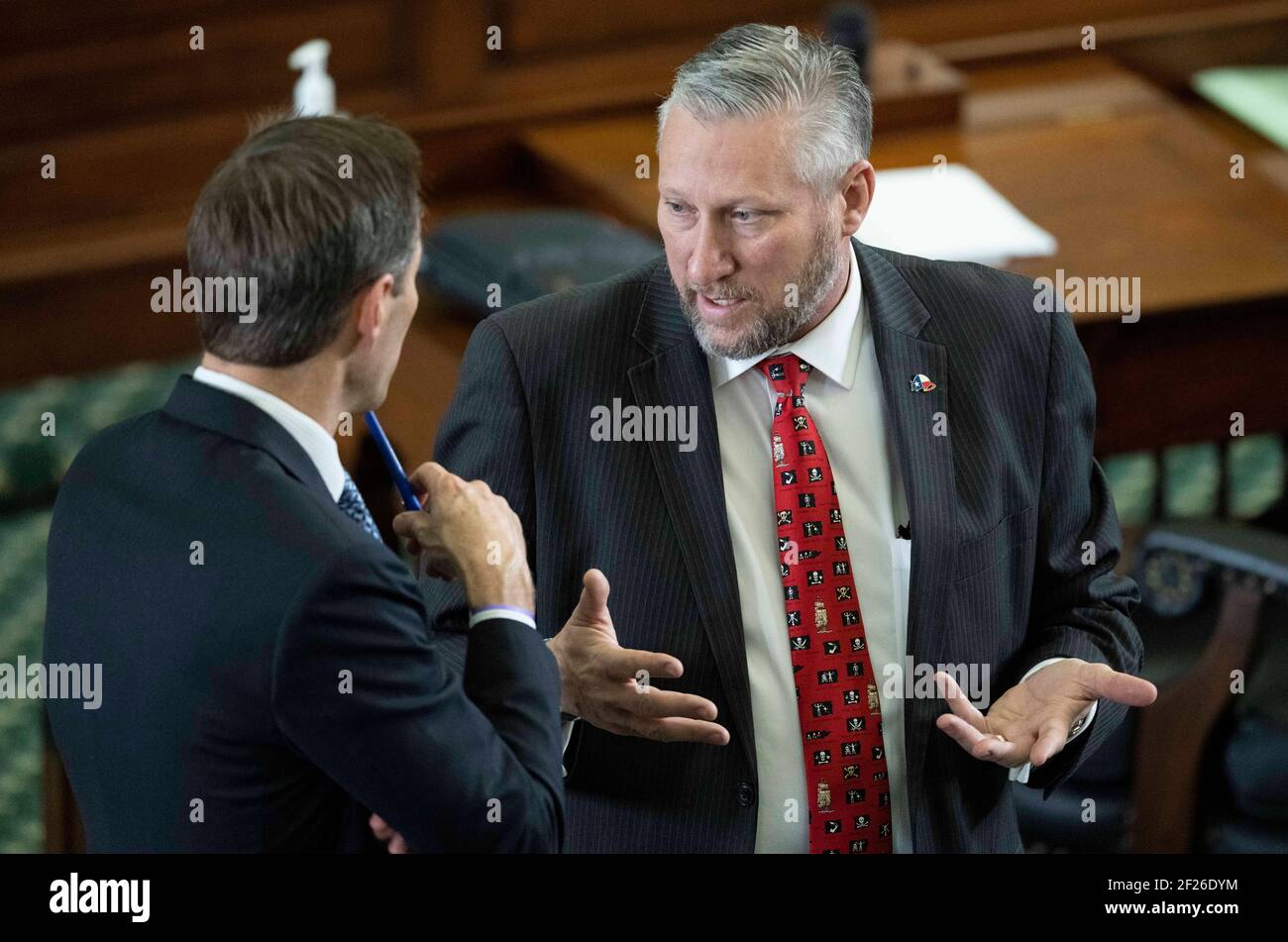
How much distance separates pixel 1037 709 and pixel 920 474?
28 centimetres

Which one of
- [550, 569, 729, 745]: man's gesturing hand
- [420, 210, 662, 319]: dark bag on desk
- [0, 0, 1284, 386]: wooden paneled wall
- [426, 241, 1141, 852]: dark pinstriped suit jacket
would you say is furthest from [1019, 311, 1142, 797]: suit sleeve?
[0, 0, 1284, 386]: wooden paneled wall

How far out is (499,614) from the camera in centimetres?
187

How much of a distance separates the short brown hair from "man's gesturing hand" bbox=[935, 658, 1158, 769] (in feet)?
2.37

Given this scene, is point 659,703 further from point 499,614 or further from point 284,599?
point 284,599

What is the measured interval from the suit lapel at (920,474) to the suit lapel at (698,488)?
188mm

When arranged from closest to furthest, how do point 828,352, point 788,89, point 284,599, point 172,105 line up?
point 284,599, point 788,89, point 828,352, point 172,105

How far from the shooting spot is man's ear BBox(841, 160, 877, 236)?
7.29 ft

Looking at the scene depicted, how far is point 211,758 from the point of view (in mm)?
1719

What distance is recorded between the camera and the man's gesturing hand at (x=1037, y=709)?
2064mm

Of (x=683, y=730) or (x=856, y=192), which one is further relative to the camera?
(x=856, y=192)

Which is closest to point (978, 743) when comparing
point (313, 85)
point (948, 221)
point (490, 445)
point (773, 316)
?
point (773, 316)

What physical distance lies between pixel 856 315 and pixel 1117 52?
343 centimetres

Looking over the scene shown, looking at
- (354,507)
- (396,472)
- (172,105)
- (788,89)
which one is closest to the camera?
(354,507)

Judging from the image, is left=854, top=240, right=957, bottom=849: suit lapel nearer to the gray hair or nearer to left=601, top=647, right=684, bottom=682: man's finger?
the gray hair
